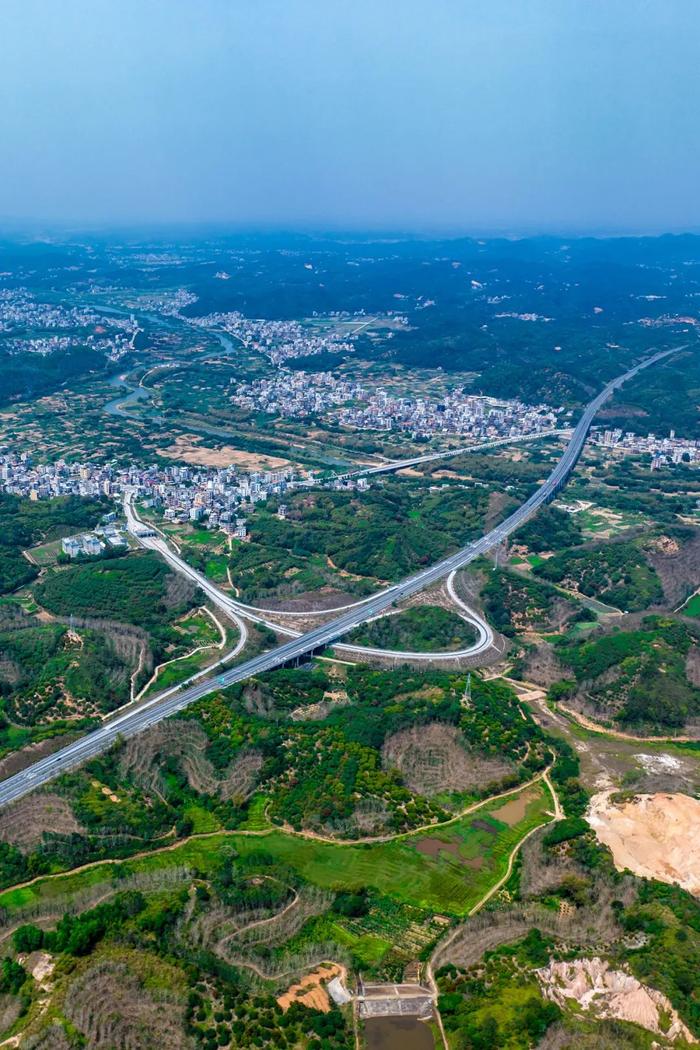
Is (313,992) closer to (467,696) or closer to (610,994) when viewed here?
(610,994)

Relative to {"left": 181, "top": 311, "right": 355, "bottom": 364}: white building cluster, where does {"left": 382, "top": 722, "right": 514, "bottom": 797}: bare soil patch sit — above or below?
below

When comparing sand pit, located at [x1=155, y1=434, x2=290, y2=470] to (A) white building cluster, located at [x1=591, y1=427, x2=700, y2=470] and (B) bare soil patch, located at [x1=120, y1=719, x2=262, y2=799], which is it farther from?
(B) bare soil patch, located at [x1=120, y1=719, x2=262, y2=799]

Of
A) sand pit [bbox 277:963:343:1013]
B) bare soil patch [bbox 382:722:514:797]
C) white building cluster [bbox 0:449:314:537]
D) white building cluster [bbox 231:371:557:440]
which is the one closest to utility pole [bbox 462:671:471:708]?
bare soil patch [bbox 382:722:514:797]

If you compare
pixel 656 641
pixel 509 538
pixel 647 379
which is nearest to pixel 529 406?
pixel 647 379

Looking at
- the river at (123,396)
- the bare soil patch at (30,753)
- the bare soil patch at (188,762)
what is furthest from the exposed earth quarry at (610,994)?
the river at (123,396)

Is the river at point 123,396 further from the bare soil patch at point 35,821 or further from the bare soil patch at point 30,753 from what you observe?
the bare soil patch at point 35,821

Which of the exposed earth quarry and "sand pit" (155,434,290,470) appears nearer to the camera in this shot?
the exposed earth quarry

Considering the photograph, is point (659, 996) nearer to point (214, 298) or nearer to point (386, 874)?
point (386, 874)
